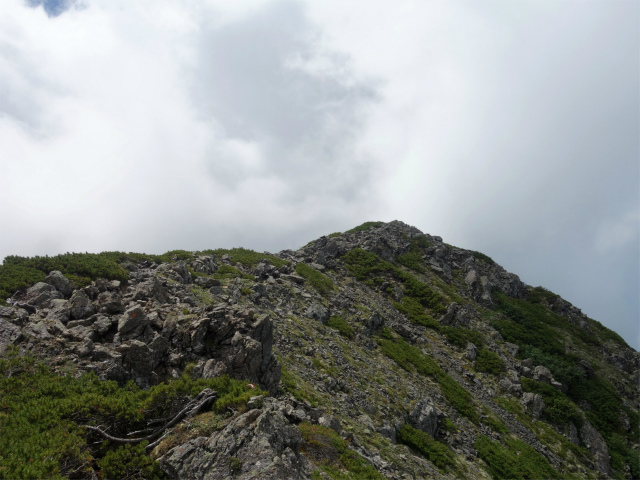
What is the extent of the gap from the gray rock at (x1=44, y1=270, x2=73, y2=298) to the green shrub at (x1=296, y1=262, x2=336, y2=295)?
104ft

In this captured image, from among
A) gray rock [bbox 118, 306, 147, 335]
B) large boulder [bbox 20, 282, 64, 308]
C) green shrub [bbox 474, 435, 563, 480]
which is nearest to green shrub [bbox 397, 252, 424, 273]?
green shrub [bbox 474, 435, 563, 480]

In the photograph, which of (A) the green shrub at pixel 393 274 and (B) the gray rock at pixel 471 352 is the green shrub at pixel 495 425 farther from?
(A) the green shrub at pixel 393 274

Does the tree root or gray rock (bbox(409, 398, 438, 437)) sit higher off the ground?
gray rock (bbox(409, 398, 438, 437))

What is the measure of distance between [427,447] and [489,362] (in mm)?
26047

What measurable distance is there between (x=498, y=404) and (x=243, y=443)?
39.0 metres

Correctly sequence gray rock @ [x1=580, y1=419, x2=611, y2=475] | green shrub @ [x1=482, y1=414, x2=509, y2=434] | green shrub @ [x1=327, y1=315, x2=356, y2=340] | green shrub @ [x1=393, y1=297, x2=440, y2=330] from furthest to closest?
green shrub @ [x1=393, y1=297, x2=440, y2=330], green shrub @ [x1=327, y1=315, x2=356, y2=340], gray rock @ [x1=580, y1=419, x2=611, y2=475], green shrub @ [x1=482, y1=414, x2=509, y2=434]

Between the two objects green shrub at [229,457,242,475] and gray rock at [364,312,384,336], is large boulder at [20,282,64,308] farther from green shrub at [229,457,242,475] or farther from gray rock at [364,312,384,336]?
gray rock at [364,312,384,336]

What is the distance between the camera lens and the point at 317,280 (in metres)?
50.8

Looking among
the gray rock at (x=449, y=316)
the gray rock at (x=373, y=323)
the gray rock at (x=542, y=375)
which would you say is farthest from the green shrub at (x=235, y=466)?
the gray rock at (x=542, y=375)

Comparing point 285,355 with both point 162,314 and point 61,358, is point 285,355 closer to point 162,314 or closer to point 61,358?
point 162,314

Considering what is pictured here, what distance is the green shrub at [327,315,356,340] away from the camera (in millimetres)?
38562

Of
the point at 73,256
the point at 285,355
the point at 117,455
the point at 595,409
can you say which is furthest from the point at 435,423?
the point at 73,256

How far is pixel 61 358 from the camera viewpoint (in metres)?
15.4

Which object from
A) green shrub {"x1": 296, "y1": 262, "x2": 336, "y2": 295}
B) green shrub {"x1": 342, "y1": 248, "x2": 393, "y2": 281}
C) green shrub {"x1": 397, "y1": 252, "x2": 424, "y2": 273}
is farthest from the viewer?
green shrub {"x1": 397, "y1": 252, "x2": 424, "y2": 273}
